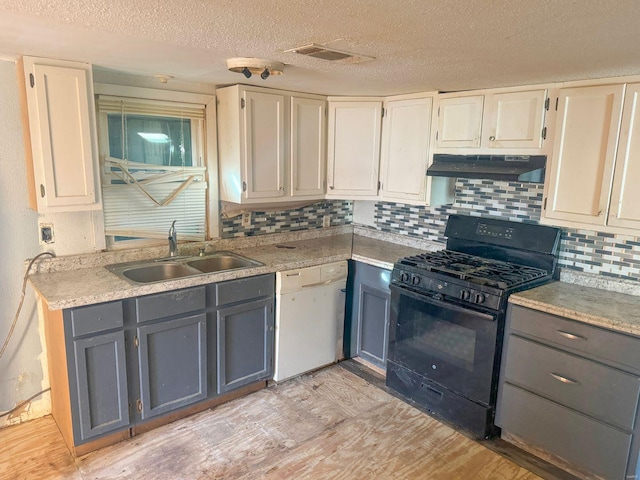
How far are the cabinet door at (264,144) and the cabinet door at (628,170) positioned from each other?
81.1 inches

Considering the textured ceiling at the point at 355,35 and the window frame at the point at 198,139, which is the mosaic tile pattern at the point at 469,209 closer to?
the textured ceiling at the point at 355,35

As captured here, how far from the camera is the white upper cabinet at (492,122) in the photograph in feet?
8.48

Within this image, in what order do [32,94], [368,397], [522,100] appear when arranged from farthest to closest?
1. [368,397]
2. [522,100]
3. [32,94]

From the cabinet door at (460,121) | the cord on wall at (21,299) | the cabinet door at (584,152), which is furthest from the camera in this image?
the cabinet door at (460,121)

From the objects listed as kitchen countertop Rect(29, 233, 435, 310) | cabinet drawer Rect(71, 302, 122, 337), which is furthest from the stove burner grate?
cabinet drawer Rect(71, 302, 122, 337)

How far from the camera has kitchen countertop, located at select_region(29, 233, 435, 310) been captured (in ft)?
7.33

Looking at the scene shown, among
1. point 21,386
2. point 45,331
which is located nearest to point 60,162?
point 45,331

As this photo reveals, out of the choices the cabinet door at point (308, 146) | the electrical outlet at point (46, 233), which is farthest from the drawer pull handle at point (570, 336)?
the electrical outlet at point (46, 233)

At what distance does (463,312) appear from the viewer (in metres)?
2.60

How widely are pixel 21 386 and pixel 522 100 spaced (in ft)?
11.3

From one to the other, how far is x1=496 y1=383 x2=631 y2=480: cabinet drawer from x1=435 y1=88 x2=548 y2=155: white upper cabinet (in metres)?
1.44

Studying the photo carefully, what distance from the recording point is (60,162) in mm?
2340

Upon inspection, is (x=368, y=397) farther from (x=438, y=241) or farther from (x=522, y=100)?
(x=522, y=100)

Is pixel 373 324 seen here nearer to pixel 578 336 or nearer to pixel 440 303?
pixel 440 303
